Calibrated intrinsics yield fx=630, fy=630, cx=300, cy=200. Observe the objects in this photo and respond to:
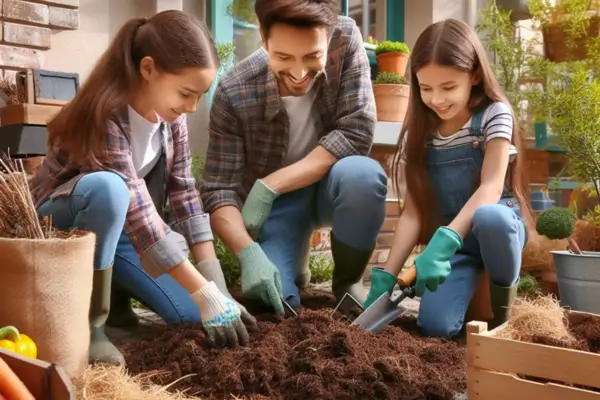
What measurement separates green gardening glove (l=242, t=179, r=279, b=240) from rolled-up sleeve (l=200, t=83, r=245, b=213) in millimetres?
81

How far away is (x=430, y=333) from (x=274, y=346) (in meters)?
0.58

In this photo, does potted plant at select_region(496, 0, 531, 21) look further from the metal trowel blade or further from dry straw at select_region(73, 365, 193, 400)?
dry straw at select_region(73, 365, 193, 400)

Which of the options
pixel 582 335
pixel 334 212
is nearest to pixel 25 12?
pixel 334 212

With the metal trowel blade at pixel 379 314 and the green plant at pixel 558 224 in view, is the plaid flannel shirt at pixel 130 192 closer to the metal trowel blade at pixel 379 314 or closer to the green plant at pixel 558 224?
the metal trowel blade at pixel 379 314

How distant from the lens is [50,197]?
156 cm

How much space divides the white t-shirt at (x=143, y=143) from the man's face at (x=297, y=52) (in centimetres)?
42

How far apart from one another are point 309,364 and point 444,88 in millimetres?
985

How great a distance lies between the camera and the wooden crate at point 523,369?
46.4 inches

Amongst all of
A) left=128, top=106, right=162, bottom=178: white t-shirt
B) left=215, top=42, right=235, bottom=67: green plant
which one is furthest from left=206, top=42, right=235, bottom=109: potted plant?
left=128, top=106, right=162, bottom=178: white t-shirt

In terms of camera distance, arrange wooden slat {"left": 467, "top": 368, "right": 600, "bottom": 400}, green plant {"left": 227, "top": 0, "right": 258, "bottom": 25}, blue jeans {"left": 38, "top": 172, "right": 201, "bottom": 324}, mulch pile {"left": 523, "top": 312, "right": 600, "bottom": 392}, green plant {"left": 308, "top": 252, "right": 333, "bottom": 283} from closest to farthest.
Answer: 1. wooden slat {"left": 467, "top": 368, "right": 600, "bottom": 400}
2. mulch pile {"left": 523, "top": 312, "right": 600, "bottom": 392}
3. blue jeans {"left": 38, "top": 172, "right": 201, "bottom": 324}
4. green plant {"left": 308, "top": 252, "right": 333, "bottom": 283}
5. green plant {"left": 227, "top": 0, "right": 258, "bottom": 25}

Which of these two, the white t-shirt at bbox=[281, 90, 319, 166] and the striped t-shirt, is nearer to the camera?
the striped t-shirt

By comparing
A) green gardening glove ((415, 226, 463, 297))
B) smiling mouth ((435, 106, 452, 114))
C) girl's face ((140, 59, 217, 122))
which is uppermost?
girl's face ((140, 59, 217, 122))

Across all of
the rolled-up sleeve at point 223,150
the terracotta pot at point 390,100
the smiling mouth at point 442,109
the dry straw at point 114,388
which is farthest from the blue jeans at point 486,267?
the terracotta pot at point 390,100

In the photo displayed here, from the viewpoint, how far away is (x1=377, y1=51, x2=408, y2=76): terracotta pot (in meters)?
3.39
